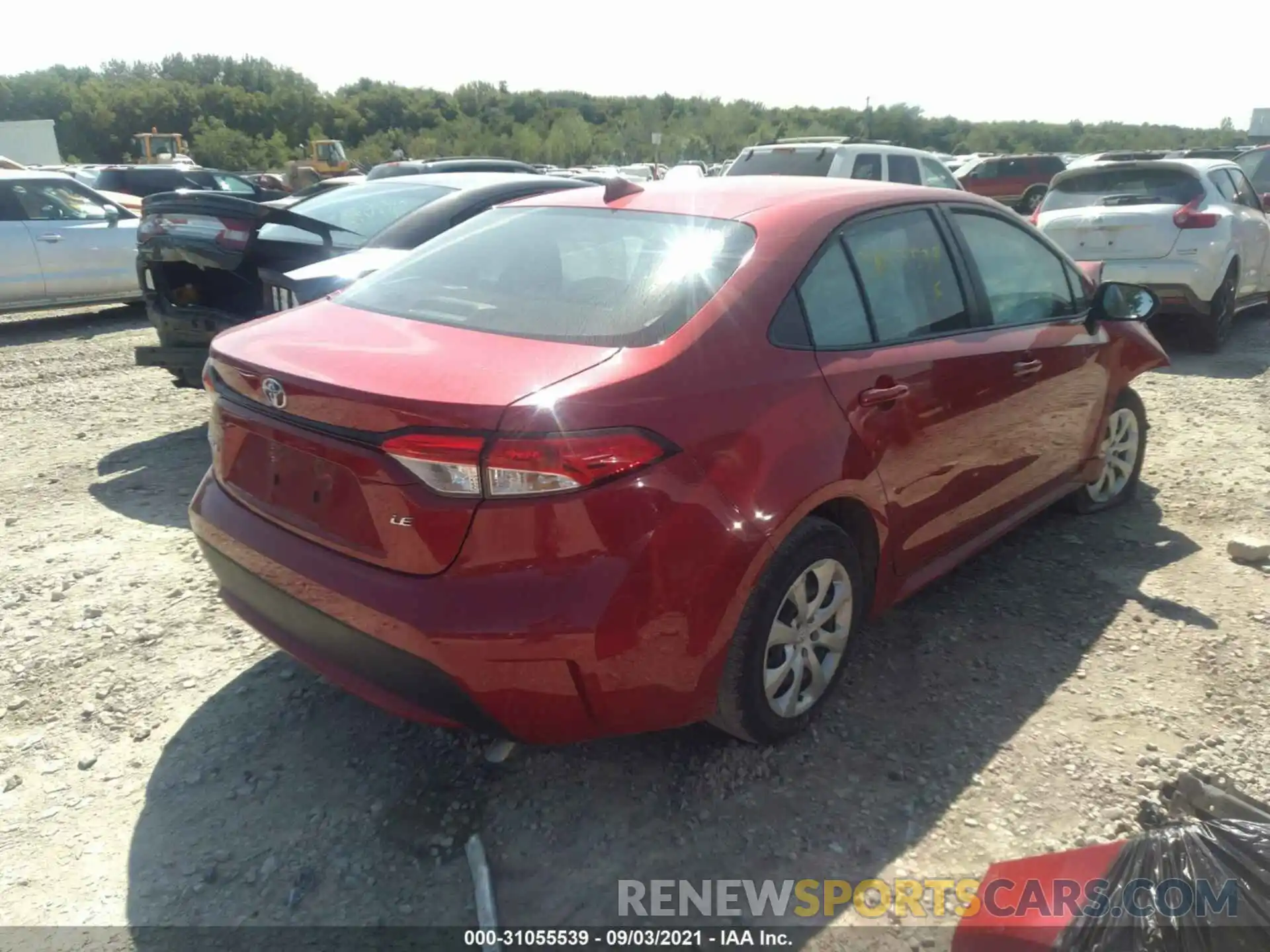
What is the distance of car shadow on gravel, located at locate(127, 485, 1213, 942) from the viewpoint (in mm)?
2375

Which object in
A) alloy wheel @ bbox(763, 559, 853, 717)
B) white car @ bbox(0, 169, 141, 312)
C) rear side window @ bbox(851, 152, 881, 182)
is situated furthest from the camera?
rear side window @ bbox(851, 152, 881, 182)

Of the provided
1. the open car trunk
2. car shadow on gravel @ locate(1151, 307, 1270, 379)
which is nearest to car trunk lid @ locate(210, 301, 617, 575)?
the open car trunk

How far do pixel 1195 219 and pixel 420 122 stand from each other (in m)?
71.7

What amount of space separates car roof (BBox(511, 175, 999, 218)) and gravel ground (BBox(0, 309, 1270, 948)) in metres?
1.59

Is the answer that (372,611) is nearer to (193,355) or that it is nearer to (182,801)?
(182,801)

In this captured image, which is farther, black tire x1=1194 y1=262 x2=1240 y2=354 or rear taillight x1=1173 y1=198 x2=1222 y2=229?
black tire x1=1194 y1=262 x2=1240 y2=354

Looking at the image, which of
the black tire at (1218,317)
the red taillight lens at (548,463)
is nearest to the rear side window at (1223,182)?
the black tire at (1218,317)

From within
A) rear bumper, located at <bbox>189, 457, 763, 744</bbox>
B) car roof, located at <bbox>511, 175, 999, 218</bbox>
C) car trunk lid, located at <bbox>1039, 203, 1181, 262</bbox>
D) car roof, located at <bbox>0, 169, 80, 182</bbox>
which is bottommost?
rear bumper, located at <bbox>189, 457, 763, 744</bbox>

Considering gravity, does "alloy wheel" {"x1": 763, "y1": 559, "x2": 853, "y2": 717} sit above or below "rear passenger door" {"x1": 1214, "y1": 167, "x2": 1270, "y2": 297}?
below

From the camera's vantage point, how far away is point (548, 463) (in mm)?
2137

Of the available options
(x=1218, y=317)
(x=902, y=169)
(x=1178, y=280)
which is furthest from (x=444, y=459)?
(x=902, y=169)

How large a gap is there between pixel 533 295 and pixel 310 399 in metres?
0.74

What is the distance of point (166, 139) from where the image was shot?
142 feet

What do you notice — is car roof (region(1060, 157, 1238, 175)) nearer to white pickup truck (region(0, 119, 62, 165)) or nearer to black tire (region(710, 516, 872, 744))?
black tire (region(710, 516, 872, 744))
